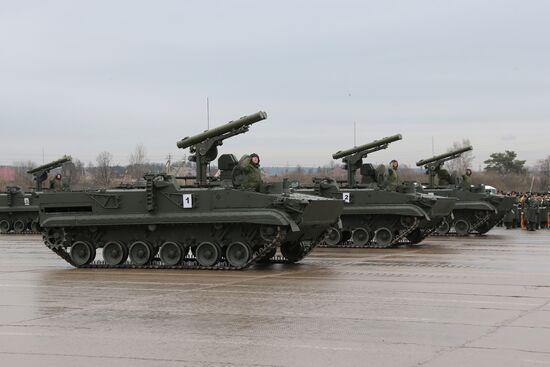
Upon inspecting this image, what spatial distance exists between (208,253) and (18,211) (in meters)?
23.2

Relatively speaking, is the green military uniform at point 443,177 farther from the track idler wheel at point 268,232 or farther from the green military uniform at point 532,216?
the track idler wheel at point 268,232

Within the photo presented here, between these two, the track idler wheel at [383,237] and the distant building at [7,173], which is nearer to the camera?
the track idler wheel at [383,237]

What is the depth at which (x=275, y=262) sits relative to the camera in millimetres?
20953

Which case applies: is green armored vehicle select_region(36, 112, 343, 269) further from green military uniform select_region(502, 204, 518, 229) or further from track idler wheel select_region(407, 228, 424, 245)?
green military uniform select_region(502, 204, 518, 229)

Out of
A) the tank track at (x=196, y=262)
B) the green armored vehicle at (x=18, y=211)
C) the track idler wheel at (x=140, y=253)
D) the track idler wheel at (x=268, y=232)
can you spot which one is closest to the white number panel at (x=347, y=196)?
the tank track at (x=196, y=262)

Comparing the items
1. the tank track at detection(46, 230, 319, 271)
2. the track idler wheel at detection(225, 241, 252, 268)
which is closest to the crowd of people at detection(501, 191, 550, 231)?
the tank track at detection(46, 230, 319, 271)

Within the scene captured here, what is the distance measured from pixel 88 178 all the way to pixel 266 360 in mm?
53970

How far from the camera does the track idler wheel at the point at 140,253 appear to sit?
20.0 meters

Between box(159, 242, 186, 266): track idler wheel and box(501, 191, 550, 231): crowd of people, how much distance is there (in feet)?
74.3

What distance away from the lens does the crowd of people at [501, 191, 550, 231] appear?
3950 centimetres

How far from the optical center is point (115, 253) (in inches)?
798

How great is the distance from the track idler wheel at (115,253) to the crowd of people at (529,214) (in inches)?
905

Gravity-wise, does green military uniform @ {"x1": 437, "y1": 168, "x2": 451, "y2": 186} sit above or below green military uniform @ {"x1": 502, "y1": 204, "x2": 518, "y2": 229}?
above

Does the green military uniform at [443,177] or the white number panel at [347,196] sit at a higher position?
the green military uniform at [443,177]
